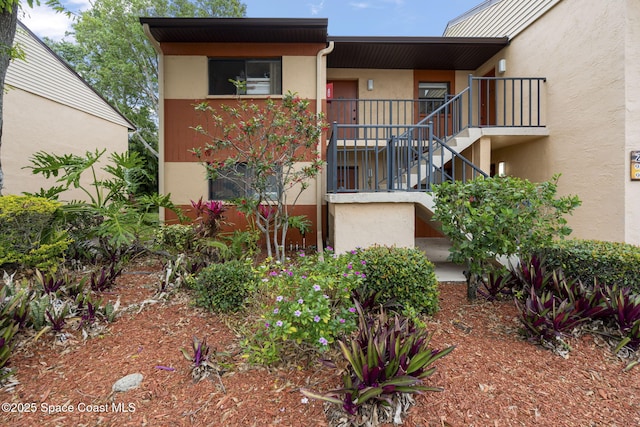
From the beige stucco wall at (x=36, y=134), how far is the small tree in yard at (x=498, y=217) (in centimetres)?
1109

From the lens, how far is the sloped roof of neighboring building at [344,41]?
22.0 ft

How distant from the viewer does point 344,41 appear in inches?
296

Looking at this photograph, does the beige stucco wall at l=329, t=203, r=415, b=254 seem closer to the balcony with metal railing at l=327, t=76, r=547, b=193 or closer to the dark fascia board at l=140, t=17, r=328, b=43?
the balcony with metal railing at l=327, t=76, r=547, b=193

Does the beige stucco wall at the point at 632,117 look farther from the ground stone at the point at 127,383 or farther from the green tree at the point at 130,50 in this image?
the green tree at the point at 130,50

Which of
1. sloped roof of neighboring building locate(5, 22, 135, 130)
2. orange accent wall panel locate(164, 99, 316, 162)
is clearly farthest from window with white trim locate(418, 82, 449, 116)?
sloped roof of neighboring building locate(5, 22, 135, 130)

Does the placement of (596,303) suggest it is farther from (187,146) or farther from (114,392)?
(187,146)

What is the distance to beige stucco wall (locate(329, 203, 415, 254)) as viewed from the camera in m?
5.00

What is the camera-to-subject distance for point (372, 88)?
9148mm

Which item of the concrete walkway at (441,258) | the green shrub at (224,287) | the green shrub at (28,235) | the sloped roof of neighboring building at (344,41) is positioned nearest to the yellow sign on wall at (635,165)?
the concrete walkway at (441,258)

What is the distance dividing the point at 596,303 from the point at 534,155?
5110mm

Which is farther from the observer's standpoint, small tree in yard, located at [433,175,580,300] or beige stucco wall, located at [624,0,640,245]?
beige stucco wall, located at [624,0,640,245]

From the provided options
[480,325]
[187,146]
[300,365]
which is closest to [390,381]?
[300,365]

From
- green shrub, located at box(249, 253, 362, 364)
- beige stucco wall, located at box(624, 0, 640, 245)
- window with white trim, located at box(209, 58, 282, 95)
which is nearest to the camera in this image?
green shrub, located at box(249, 253, 362, 364)

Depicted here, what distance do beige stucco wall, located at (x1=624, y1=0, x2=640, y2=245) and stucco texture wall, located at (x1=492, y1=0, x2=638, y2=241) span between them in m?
0.05
